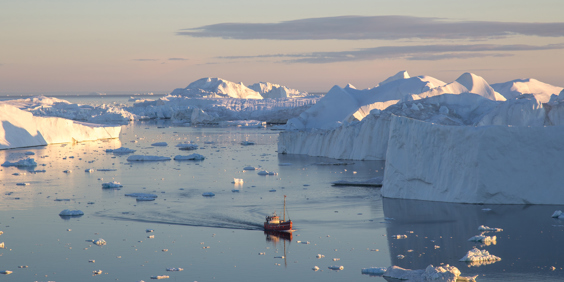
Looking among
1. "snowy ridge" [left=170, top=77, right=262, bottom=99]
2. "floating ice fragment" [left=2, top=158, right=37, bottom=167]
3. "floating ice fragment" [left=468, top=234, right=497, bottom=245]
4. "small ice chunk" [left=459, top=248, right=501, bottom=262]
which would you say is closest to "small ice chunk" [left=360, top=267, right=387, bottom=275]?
"small ice chunk" [left=459, top=248, right=501, bottom=262]

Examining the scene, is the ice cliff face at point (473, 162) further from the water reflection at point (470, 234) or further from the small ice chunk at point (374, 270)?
the small ice chunk at point (374, 270)

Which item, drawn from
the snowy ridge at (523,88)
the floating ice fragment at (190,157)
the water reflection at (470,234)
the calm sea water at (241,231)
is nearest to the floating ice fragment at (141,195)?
the calm sea water at (241,231)

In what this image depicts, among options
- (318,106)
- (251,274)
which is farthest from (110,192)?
(318,106)

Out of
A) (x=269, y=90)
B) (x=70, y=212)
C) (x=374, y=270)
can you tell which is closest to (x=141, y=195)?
(x=70, y=212)

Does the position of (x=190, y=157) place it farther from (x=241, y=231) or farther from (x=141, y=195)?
(x=241, y=231)

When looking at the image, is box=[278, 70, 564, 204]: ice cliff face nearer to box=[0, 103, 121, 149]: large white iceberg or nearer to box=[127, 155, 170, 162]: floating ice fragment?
box=[127, 155, 170, 162]: floating ice fragment

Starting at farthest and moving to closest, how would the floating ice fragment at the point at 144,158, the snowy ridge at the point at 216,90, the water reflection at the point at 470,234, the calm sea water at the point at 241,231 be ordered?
the snowy ridge at the point at 216,90, the floating ice fragment at the point at 144,158, the water reflection at the point at 470,234, the calm sea water at the point at 241,231

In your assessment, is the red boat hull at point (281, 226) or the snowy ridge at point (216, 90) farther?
the snowy ridge at point (216, 90)

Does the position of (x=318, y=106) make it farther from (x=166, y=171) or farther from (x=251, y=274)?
(x=251, y=274)
